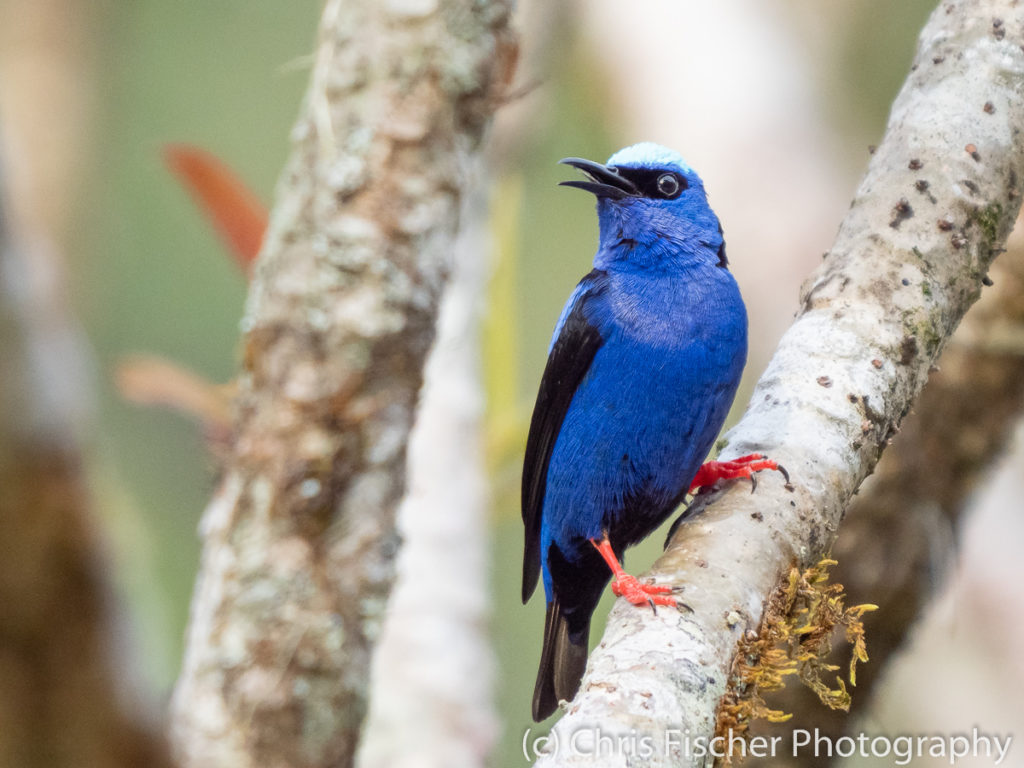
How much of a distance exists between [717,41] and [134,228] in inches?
553

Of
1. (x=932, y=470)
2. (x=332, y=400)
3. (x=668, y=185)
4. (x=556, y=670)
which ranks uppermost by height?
(x=668, y=185)

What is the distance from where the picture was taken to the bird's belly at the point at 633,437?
3549mm

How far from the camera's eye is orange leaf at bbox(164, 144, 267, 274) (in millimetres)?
4984

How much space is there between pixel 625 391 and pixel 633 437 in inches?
6.2

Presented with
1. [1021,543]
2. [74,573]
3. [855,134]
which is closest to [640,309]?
[74,573]

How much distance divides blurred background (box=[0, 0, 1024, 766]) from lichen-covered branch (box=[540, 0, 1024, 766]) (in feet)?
3.43

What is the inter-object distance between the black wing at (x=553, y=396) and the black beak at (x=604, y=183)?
29cm

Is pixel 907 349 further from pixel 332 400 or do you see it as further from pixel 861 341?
pixel 332 400

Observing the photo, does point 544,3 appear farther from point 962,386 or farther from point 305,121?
point 962,386

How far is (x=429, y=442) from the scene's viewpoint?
17.8 feet

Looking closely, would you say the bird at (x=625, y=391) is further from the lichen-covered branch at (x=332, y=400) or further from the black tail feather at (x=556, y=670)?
the lichen-covered branch at (x=332, y=400)

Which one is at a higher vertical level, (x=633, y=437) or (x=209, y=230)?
(x=633, y=437)

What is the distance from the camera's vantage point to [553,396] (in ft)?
12.9

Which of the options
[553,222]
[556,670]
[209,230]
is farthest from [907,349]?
[209,230]
